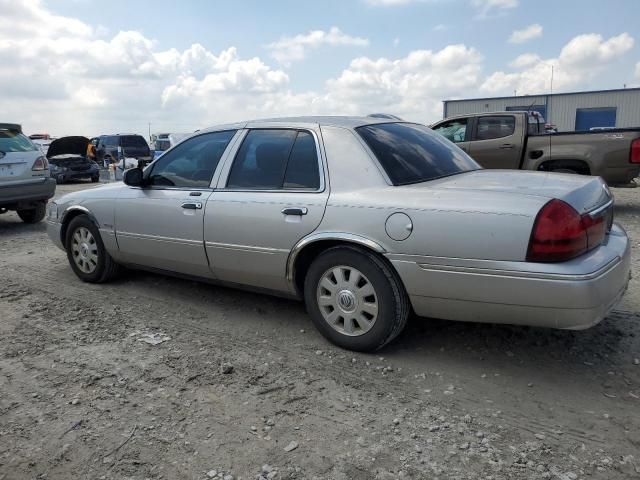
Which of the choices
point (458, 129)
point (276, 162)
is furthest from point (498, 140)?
point (276, 162)

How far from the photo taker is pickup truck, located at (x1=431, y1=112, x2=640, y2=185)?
8547mm

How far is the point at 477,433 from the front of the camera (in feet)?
8.63

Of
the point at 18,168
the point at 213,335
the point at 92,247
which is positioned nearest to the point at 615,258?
the point at 213,335

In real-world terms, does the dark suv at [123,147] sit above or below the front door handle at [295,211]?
above

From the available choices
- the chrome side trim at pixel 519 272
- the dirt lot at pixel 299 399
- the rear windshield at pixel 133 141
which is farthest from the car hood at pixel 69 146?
the chrome side trim at pixel 519 272

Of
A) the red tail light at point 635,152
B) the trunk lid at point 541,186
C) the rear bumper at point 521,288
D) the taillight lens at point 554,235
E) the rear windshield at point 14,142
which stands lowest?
the rear bumper at point 521,288

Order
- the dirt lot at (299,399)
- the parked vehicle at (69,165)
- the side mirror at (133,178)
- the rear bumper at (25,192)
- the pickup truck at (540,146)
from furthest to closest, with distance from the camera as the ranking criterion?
the parked vehicle at (69,165) → the pickup truck at (540,146) → the rear bumper at (25,192) → the side mirror at (133,178) → the dirt lot at (299,399)

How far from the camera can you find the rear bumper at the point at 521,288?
2.78 metres

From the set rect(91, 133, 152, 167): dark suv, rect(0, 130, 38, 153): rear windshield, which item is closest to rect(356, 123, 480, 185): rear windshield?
rect(0, 130, 38, 153): rear windshield

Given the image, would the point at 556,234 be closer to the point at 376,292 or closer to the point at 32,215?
the point at 376,292

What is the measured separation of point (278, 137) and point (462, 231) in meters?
1.64

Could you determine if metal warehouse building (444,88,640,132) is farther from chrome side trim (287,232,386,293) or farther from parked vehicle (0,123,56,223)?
chrome side trim (287,232,386,293)

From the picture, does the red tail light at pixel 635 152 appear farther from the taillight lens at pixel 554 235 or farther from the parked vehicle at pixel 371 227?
the taillight lens at pixel 554 235

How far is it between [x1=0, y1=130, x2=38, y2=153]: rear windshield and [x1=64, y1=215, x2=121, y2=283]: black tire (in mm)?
3975
